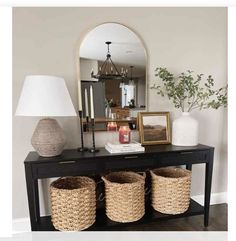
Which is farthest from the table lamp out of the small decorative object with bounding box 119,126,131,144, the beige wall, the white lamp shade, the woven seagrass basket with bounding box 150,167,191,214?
the woven seagrass basket with bounding box 150,167,191,214

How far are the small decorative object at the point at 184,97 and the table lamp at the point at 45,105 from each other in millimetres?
1023

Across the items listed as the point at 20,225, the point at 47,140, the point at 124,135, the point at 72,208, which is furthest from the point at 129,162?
the point at 20,225

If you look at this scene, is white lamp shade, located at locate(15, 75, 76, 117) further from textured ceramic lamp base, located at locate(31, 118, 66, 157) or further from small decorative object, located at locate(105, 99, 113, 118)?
small decorative object, located at locate(105, 99, 113, 118)

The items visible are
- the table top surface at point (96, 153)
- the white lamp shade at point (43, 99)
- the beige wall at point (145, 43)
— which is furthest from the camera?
the beige wall at point (145, 43)

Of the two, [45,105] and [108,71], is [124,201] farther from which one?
[108,71]

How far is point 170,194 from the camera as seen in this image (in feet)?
6.67

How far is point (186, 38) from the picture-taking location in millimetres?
2430

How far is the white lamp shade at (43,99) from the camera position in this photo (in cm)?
166

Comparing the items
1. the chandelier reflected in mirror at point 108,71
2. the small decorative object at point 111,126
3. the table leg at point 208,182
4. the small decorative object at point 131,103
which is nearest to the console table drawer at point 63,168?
the small decorative object at point 111,126

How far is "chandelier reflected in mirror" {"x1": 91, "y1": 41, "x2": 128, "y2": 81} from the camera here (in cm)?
221

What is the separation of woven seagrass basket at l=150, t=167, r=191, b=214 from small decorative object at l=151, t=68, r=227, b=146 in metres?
0.38

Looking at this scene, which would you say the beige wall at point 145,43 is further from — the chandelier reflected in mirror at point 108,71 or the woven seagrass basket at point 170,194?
the woven seagrass basket at point 170,194
